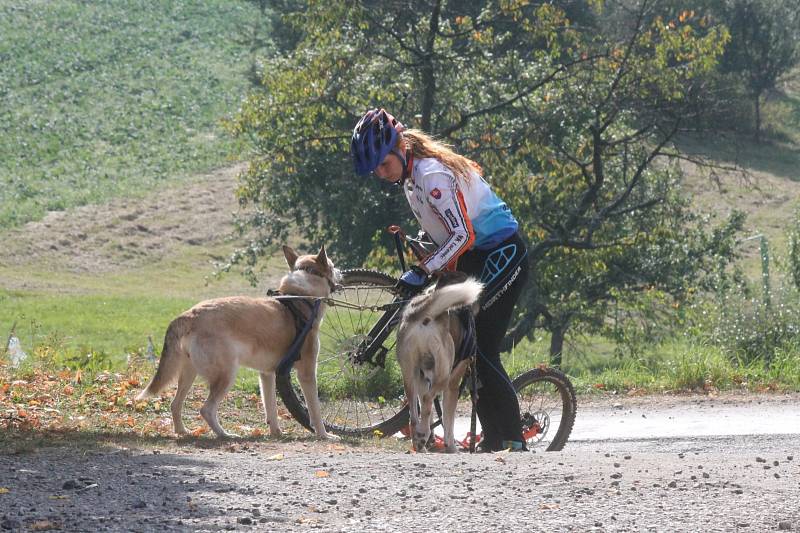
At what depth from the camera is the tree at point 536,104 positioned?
14992 mm

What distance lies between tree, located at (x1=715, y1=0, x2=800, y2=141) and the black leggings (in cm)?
4482

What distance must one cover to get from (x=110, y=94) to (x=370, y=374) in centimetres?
4216

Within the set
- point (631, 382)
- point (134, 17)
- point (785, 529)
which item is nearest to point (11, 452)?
point (785, 529)

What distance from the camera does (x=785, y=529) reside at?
516 cm

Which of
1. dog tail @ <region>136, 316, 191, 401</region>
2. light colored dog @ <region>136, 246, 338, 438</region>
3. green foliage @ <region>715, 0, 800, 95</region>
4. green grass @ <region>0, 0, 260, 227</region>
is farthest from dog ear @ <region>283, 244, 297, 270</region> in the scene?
green foliage @ <region>715, 0, 800, 95</region>

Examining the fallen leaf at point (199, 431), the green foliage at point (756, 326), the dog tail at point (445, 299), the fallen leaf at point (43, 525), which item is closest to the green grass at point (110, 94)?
the green foliage at point (756, 326)

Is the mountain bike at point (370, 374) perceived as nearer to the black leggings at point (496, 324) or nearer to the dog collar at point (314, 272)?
the dog collar at point (314, 272)

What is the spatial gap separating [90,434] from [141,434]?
396 millimetres

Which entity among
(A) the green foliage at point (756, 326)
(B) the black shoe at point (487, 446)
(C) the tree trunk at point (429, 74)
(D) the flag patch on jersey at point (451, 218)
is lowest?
(B) the black shoe at point (487, 446)

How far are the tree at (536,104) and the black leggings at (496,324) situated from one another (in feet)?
24.2

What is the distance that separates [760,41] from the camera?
168 feet

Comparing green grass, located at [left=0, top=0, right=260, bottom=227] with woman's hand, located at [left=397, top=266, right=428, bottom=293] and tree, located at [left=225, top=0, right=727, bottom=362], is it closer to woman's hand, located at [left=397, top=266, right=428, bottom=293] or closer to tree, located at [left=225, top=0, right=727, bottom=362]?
tree, located at [left=225, top=0, right=727, bottom=362]

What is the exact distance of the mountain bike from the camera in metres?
8.21

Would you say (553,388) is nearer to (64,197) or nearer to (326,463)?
(326,463)
